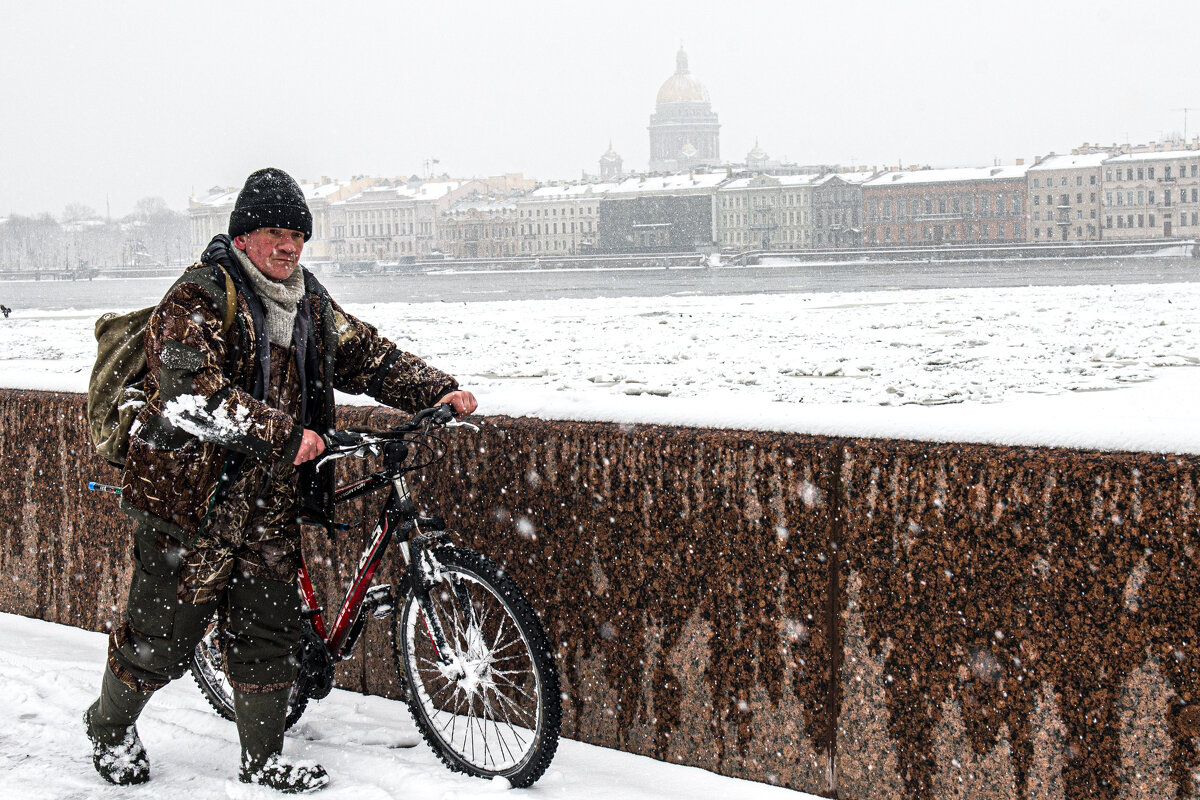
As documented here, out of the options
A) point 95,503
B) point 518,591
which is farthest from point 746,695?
point 95,503

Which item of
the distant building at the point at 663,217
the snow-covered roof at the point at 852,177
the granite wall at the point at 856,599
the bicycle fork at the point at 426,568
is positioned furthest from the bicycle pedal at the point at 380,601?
the snow-covered roof at the point at 852,177

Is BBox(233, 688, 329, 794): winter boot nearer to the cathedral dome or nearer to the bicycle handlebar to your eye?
the bicycle handlebar

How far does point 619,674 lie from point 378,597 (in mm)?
660

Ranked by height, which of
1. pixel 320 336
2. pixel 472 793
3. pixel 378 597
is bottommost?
pixel 472 793

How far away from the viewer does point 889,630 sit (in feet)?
9.45

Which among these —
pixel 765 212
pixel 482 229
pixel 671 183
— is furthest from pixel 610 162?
pixel 765 212

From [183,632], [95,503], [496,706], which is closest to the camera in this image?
[183,632]

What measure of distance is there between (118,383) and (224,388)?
403 mm

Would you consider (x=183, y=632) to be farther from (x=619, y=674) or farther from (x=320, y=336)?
(x=619, y=674)

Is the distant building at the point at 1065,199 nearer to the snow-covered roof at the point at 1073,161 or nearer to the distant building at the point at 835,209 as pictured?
the snow-covered roof at the point at 1073,161

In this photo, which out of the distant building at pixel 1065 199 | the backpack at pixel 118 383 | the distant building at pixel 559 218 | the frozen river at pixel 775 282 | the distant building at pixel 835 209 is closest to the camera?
the backpack at pixel 118 383

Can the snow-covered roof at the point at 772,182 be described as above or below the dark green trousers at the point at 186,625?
above

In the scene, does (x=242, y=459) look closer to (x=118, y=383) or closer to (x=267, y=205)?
(x=118, y=383)

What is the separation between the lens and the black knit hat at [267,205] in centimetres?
295
